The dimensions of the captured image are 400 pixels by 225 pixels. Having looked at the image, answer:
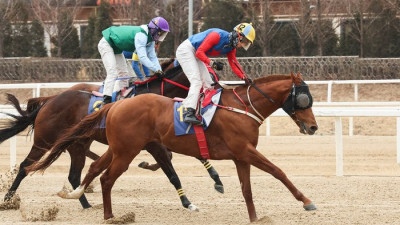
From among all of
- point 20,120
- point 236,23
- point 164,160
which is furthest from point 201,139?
point 236,23

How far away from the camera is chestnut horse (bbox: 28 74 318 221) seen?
688 cm

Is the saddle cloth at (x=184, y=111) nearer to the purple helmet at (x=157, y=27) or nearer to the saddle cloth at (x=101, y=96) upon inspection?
the saddle cloth at (x=101, y=96)

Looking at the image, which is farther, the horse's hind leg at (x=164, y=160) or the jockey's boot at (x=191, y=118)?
the horse's hind leg at (x=164, y=160)

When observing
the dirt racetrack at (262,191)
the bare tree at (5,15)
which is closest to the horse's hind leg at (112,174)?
the dirt racetrack at (262,191)

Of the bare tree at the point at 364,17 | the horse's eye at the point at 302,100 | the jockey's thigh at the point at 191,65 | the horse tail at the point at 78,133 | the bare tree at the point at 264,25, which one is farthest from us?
the bare tree at the point at 264,25

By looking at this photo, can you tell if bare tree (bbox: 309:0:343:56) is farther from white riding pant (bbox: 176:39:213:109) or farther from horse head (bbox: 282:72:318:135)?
horse head (bbox: 282:72:318:135)

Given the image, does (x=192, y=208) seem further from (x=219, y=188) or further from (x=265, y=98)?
(x=265, y=98)

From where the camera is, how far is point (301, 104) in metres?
6.86

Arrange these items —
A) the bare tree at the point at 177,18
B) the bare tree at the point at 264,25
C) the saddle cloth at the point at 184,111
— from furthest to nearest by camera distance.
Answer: the bare tree at the point at 177,18 < the bare tree at the point at 264,25 < the saddle cloth at the point at 184,111

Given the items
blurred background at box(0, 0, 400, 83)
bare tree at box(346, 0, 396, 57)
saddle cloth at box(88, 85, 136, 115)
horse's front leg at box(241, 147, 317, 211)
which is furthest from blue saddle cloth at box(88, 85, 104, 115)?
bare tree at box(346, 0, 396, 57)

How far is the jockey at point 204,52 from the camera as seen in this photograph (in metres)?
7.05

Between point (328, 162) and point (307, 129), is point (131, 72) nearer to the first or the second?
point (307, 129)

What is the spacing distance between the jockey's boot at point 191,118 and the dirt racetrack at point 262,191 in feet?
2.94

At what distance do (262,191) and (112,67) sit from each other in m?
2.07
